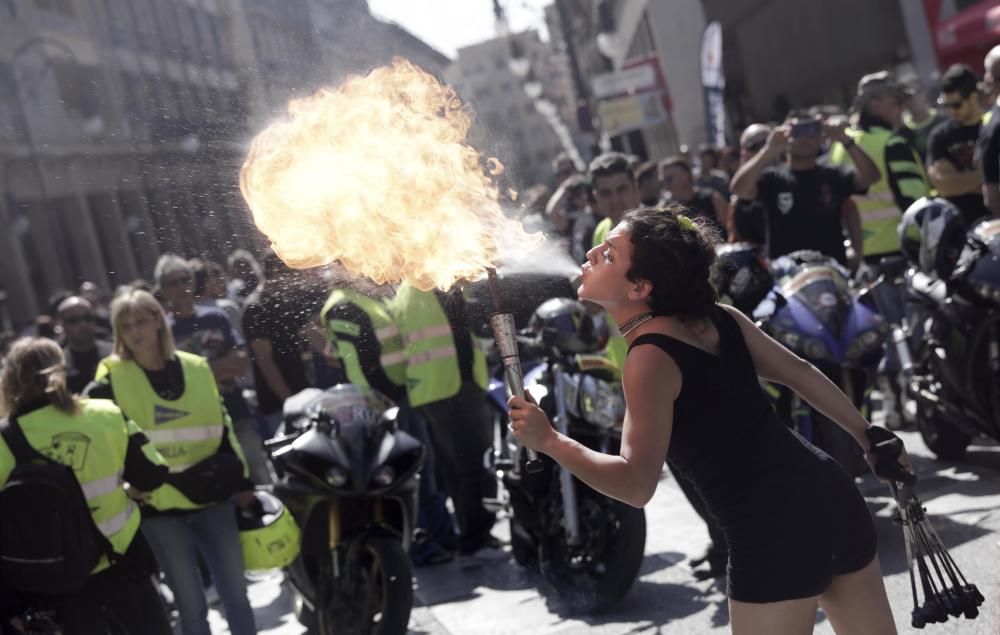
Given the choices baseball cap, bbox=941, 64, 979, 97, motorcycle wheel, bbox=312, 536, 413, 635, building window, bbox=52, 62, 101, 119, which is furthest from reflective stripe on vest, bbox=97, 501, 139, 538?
building window, bbox=52, 62, 101, 119

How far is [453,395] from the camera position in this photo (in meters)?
7.72

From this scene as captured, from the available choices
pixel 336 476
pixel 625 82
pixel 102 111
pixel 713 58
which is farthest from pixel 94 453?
pixel 102 111

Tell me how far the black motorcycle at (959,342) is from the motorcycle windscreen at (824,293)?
674mm

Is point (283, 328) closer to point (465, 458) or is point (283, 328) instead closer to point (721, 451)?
point (465, 458)

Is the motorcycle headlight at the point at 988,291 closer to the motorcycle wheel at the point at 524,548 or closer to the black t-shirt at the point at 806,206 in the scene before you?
the black t-shirt at the point at 806,206

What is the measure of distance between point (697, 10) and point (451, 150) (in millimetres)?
27712

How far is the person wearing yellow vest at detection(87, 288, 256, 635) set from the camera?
572 cm

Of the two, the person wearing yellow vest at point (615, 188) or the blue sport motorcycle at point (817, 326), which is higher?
the person wearing yellow vest at point (615, 188)

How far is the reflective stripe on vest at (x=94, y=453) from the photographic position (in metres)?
5.08

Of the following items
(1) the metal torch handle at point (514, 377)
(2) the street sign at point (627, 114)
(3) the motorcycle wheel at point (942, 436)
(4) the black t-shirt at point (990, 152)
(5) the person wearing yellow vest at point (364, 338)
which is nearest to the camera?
(1) the metal torch handle at point (514, 377)

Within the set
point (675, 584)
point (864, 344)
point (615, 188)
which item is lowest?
point (675, 584)

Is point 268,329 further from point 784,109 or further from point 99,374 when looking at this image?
point 784,109

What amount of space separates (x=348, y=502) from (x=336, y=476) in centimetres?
16

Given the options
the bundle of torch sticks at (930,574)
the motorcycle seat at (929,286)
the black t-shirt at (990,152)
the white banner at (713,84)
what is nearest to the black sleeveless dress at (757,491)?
the bundle of torch sticks at (930,574)
